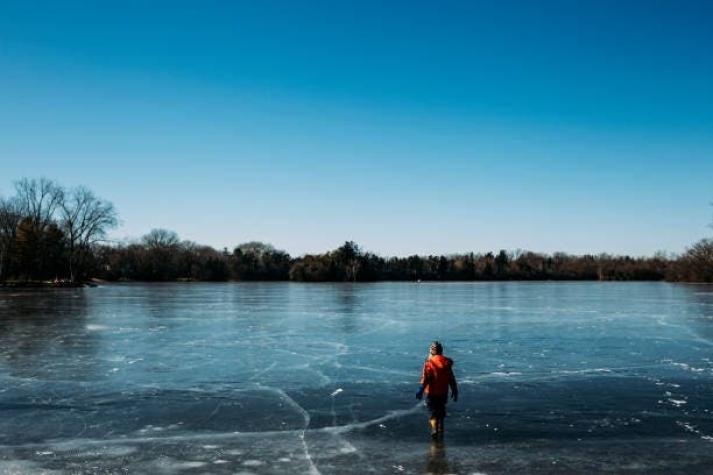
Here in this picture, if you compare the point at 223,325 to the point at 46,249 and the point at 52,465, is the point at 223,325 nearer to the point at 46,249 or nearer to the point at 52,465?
the point at 52,465

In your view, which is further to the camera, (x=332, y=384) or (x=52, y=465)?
(x=332, y=384)

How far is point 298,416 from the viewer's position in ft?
34.2

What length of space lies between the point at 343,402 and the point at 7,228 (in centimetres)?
7509

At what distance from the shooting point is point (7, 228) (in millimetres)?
73750

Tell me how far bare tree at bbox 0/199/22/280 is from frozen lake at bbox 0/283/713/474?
182ft

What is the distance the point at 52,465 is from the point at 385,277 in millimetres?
134859

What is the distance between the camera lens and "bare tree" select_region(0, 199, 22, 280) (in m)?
71.4

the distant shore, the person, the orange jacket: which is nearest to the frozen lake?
the person

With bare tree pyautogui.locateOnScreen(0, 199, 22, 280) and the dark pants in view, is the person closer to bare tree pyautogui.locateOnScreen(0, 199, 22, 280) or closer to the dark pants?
the dark pants

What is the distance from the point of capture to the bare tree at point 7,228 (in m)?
71.4

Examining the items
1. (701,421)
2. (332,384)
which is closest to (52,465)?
(332,384)

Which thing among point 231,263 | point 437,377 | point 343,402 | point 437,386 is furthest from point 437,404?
point 231,263

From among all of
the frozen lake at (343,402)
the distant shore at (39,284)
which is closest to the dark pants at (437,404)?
the frozen lake at (343,402)

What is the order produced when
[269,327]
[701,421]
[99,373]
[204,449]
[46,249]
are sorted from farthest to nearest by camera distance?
[46,249], [269,327], [99,373], [701,421], [204,449]
